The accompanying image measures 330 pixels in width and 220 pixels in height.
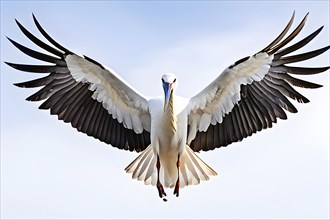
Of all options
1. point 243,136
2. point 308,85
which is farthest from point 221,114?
point 308,85

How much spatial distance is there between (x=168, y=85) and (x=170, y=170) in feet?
4.50

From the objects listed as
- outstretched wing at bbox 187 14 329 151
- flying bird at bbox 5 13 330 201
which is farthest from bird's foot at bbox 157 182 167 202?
outstretched wing at bbox 187 14 329 151

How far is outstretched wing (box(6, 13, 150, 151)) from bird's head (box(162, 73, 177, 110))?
30.7 inches

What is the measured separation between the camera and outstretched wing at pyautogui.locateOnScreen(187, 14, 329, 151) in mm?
12312

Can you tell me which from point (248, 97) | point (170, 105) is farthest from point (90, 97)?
point (248, 97)

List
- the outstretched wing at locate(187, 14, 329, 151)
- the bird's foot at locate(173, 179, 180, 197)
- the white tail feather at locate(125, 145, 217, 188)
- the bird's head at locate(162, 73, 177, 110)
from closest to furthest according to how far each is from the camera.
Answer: the bird's head at locate(162, 73, 177, 110) < the outstretched wing at locate(187, 14, 329, 151) < the bird's foot at locate(173, 179, 180, 197) < the white tail feather at locate(125, 145, 217, 188)

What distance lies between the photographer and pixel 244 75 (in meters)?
12.4

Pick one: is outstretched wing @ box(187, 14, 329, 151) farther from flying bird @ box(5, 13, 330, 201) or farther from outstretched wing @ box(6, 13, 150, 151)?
outstretched wing @ box(6, 13, 150, 151)

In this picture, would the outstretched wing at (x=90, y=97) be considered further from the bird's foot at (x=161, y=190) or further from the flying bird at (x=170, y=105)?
the bird's foot at (x=161, y=190)

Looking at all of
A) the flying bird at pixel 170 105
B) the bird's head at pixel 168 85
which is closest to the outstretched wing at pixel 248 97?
the flying bird at pixel 170 105

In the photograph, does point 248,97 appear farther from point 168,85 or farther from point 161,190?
point 161,190

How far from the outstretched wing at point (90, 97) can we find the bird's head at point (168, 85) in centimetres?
78

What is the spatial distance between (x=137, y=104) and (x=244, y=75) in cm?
151

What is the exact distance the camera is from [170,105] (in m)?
12.1
